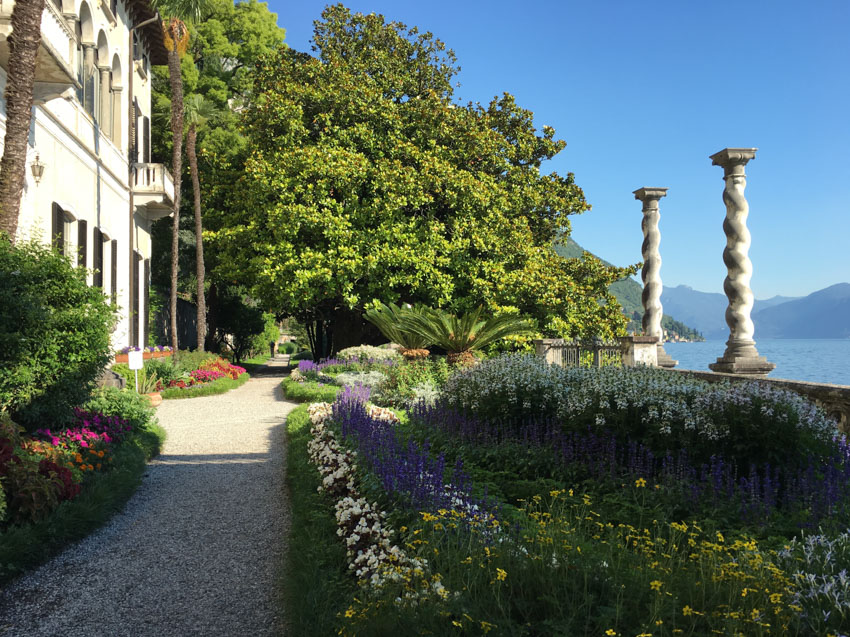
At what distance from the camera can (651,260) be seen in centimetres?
1574

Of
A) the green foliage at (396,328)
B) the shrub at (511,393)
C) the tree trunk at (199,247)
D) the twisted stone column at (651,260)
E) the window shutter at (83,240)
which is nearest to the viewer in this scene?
the shrub at (511,393)

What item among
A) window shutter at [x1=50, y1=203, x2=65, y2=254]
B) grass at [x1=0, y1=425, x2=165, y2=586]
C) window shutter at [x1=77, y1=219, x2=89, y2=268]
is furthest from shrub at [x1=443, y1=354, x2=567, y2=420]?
window shutter at [x1=77, y1=219, x2=89, y2=268]

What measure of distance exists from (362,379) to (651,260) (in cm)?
786

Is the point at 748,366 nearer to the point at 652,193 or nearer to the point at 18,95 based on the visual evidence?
the point at 652,193

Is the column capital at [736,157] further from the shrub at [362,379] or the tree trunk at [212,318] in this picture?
Answer: the tree trunk at [212,318]

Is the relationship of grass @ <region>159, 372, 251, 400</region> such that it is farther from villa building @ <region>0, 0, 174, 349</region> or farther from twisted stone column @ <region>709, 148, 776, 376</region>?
twisted stone column @ <region>709, 148, 776, 376</region>

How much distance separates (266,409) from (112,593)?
881 centimetres

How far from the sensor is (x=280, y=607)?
3.96 meters

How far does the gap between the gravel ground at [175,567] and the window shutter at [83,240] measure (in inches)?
280

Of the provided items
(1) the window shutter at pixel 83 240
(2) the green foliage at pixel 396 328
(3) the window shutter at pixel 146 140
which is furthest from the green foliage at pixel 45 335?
(3) the window shutter at pixel 146 140

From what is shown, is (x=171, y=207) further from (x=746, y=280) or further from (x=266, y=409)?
A: (x=746, y=280)

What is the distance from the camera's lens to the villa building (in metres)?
10.4

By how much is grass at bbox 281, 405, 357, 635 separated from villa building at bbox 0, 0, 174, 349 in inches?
172

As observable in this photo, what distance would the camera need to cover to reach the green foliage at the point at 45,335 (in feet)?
21.2
